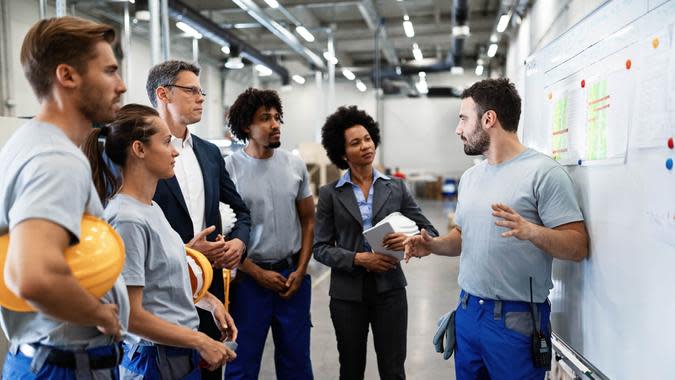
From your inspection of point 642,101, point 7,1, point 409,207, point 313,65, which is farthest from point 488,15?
point 642,101

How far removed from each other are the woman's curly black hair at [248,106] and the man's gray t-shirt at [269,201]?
127mm

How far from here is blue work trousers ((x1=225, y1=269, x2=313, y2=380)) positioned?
86.7 inches

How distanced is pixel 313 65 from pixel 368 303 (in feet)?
37.4

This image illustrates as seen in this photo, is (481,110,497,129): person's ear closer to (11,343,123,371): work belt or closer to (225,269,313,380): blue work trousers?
(225,269,313,380): blue work trousers

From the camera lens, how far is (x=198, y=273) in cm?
155

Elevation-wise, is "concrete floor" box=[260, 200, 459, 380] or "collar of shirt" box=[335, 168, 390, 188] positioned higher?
"collar of shirt" box=[335, 168, 390, 188]

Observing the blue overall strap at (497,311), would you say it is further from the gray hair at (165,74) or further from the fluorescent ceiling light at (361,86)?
the fluorescent ceiling light at (361,86)

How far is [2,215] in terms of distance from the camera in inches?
37.8

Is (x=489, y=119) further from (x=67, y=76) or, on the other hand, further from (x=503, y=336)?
(x=67, y=76)

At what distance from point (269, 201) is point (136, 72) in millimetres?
9122

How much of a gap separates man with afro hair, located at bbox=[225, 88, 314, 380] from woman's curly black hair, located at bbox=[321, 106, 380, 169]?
0.80ft

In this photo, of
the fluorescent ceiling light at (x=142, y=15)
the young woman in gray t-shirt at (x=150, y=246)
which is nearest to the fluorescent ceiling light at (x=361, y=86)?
the fluorescent ceiling light at (x=142, y=15)

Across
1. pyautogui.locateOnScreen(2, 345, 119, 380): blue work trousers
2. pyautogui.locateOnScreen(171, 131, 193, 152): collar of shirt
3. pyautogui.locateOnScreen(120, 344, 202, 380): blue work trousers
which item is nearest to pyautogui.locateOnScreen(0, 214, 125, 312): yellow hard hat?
pyautogui.locateOnScreen(2, 345, 119, 380): blue work trousers

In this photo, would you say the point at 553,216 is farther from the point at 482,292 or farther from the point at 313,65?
the point at 313,65
